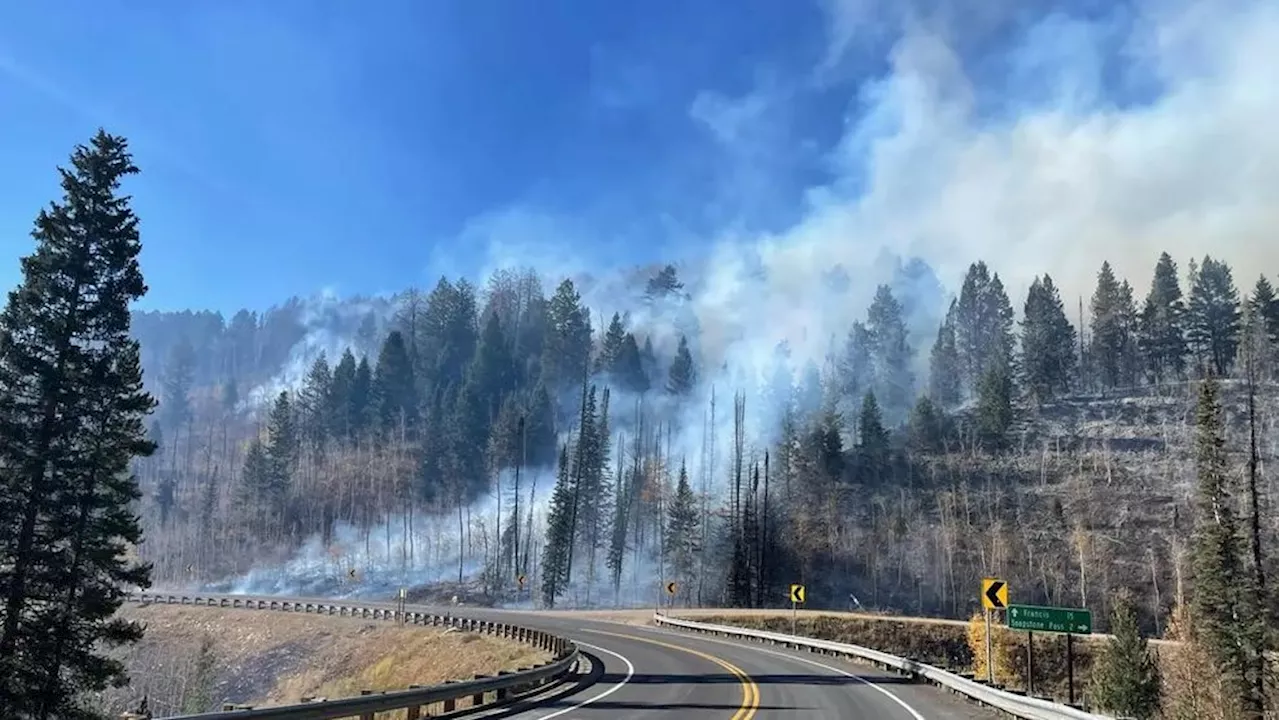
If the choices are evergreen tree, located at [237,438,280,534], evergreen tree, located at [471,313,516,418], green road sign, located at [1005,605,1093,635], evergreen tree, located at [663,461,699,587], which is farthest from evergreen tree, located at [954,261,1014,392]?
green road sign, located at [1005,605,1093,635]

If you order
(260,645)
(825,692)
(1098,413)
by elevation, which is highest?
(1098,413)

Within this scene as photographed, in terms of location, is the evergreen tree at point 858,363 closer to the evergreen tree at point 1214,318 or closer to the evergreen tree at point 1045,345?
the evergreen tree at point 1045,345

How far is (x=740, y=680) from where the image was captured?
1000 inches

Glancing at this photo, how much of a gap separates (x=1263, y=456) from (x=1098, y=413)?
906 inches

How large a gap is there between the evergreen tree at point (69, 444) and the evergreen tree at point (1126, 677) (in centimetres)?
4065

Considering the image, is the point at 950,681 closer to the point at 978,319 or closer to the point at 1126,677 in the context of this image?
the point at 1126,677

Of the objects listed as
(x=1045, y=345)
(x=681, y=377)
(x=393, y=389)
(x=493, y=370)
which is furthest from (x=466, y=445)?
(x=1045, y=345)

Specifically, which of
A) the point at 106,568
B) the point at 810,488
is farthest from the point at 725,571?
the point at 106,568

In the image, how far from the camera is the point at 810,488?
121m

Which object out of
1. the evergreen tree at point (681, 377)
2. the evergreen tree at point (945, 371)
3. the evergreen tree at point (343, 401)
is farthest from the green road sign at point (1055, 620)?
the evergreen tree at point (681, 377)

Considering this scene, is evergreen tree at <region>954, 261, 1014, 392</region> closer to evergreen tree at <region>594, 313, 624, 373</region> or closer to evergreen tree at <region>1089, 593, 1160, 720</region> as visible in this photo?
evergreen tree at <region>594, 313, 624, 373</region>

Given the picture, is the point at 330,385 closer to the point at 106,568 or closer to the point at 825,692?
the point at 106,568

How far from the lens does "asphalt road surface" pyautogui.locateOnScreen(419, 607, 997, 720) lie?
58.1ft

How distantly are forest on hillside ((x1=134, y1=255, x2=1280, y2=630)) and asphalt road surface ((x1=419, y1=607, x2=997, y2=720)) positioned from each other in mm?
54829
